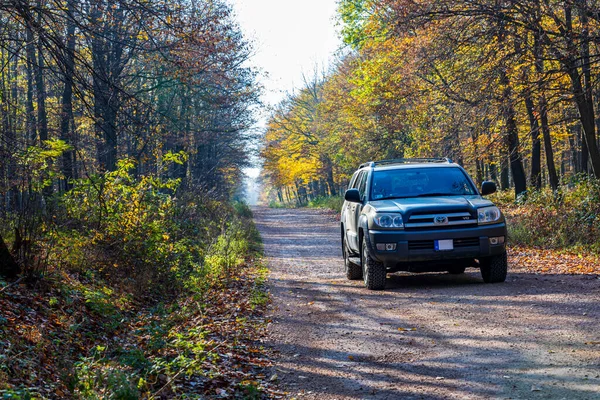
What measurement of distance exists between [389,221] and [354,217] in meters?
1.81

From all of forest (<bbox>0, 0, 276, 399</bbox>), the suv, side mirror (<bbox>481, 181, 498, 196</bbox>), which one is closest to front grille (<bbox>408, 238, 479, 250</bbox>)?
the suv

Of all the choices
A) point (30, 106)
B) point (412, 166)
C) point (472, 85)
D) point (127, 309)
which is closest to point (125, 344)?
point (127, 309)

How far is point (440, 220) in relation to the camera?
33.8 feet

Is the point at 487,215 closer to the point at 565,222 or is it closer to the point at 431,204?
the point at 431,204

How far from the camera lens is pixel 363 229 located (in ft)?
35.7

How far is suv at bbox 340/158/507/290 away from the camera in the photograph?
10219 millimetres

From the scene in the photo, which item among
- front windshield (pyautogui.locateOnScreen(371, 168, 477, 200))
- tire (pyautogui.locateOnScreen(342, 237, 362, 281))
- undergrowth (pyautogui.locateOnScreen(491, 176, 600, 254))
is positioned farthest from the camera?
undergrowth (pyautogui.locateOnScreen(491, 176, 600, 254))

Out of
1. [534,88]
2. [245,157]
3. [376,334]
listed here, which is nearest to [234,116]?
[245,157]

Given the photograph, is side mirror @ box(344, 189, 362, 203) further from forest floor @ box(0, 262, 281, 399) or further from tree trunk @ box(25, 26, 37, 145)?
tree trunk @ box(25, 26, 37, 145)

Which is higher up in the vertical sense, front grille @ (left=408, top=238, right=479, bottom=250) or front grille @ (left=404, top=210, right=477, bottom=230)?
front grille @ (left=404, top=210, right=477, bottom=230)

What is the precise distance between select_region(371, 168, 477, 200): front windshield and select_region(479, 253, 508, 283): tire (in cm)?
129

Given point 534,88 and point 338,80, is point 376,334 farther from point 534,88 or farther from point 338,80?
point 338,80

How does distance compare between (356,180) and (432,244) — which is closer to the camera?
(432,244)

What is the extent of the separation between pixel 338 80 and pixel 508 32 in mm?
31045
